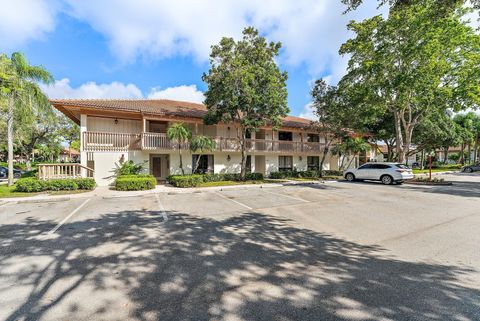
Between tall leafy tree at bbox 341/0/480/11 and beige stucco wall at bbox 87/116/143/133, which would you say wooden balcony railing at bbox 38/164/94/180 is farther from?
tall leafy tree at bbox 341/0/480/11

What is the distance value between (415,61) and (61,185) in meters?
23.8

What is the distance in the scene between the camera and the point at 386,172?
16672 millimetres

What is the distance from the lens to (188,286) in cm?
324

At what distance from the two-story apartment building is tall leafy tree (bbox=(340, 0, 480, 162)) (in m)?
7.60

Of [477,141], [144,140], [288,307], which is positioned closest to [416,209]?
[288,307]

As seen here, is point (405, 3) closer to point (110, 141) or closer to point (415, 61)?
point (415, 61)

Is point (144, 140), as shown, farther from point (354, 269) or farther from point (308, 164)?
point (308, 164)

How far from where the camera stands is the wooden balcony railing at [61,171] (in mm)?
13293

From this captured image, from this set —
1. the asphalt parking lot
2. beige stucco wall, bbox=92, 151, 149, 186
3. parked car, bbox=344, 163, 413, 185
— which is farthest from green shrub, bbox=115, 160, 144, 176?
parked car, bbox=344, 163, 413, 185

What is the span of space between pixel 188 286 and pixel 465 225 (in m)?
7.64

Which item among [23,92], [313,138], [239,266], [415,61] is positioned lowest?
[239,266]

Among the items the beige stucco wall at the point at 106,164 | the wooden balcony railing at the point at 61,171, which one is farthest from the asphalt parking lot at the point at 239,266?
the beige stucco wall at the point at 106,164

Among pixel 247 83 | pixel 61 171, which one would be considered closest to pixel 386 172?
pixel 247 83

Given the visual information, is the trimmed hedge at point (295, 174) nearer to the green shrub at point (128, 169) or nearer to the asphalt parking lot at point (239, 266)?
the green shrub at point (128, 169)
